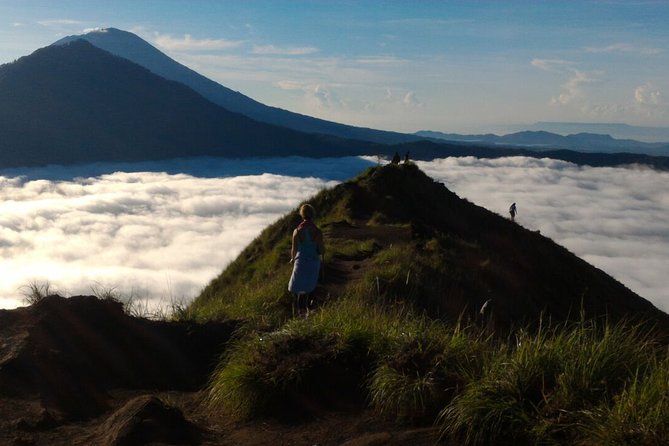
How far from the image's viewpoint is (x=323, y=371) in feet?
18.1

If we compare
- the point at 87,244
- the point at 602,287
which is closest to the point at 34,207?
the point at 87,244

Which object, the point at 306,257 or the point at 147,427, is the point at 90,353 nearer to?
the point at 147,427

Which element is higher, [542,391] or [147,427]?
[542,391]

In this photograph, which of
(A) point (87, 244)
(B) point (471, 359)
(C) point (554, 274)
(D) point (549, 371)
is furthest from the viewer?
(A) point (87, 244)

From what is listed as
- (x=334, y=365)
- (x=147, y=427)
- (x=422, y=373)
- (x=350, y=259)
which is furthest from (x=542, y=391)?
(x=350, y=259)

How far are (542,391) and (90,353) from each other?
4935 millimetres

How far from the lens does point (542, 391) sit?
4.12m

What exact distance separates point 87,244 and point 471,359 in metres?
148

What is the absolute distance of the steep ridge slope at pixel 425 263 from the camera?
469 inches

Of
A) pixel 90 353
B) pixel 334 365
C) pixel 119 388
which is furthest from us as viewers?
pixel 90 353

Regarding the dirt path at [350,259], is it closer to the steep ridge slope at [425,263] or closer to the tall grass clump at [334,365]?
the steep ridge slope at [425,263]

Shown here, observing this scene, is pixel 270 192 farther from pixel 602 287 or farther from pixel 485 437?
pixel 485 437

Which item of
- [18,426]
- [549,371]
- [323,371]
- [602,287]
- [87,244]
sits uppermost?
[549,371]

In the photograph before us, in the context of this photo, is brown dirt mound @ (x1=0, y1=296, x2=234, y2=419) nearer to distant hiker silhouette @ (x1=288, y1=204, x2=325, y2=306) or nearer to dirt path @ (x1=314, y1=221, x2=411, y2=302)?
distant hiker silhouette @ (x1=288, y1=204, x2=325, y2=306)
